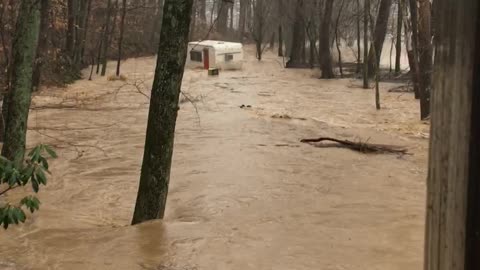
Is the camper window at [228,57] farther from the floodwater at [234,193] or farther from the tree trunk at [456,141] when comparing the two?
the tree trunk at [456,141]

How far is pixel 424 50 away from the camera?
16719 millimetres

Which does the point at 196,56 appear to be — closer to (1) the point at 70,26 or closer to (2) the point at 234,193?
(1) the point at 70,26

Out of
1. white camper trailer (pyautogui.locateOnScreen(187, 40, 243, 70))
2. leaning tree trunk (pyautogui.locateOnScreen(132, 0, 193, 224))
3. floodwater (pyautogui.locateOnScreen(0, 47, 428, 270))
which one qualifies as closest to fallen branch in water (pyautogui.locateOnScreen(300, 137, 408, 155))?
floodwater (pyautogui.locateOnScreen(0, 47, 428, 270))

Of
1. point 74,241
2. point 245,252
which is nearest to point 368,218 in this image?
point 245,252

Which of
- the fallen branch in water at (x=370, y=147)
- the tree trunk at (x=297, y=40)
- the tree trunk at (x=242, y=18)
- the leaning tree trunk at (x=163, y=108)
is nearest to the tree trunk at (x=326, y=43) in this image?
the tree trunk at (x=297, y=40)

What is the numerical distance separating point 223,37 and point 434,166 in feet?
185

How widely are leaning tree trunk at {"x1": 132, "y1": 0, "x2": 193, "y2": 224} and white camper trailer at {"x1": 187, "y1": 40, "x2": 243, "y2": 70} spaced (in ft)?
93.0

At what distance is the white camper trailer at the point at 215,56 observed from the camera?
3516 cm

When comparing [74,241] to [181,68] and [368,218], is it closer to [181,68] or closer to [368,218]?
[181,68]

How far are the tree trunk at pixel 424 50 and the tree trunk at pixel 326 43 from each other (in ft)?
46.0

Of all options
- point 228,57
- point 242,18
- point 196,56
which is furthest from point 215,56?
point 242,18

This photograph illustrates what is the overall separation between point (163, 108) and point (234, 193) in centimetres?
305

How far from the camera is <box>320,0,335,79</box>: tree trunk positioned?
31084 millimetres

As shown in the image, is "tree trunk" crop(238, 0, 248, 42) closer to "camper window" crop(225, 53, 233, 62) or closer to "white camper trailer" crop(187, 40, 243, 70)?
"white camper trailer" crop(187, 40, 243, 70)
